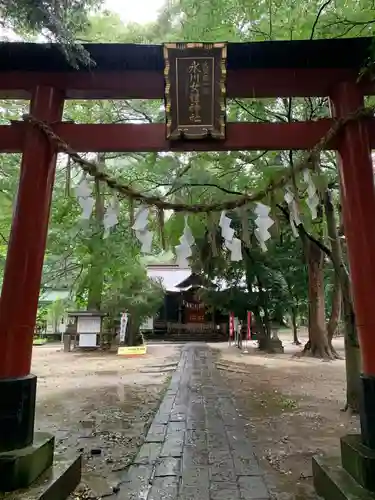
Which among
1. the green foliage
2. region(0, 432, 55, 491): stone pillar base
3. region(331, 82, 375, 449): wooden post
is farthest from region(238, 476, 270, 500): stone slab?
the green foliage

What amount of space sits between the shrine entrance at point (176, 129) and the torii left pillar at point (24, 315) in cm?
1

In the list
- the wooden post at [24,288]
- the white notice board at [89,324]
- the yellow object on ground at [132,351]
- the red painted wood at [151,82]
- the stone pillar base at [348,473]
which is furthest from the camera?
the white notice board at [89,324]

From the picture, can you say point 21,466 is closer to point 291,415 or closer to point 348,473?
point 348,473

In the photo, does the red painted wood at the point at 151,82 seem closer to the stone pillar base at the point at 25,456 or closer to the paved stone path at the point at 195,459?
the stone pillar base at the point at 25,456

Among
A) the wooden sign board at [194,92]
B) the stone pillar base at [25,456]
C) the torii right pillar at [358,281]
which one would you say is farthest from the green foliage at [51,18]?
the stone pillar base at [25,456]

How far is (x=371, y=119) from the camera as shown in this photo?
3828mm

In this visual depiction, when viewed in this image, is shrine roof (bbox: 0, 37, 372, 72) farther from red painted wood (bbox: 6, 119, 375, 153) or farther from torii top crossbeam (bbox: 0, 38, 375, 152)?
red painted wood (bbox: 6, 119, 375, 153)

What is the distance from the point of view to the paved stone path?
3.46m

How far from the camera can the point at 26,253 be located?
360 centimetres

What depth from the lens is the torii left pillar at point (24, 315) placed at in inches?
127

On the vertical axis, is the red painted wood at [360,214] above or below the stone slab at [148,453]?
above

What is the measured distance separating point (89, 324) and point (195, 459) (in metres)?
15.6

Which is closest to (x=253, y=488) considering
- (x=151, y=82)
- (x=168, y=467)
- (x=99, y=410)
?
(x=168, y=467)

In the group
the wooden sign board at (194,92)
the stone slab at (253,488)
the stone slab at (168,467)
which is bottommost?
the stone slab at (253,488)
